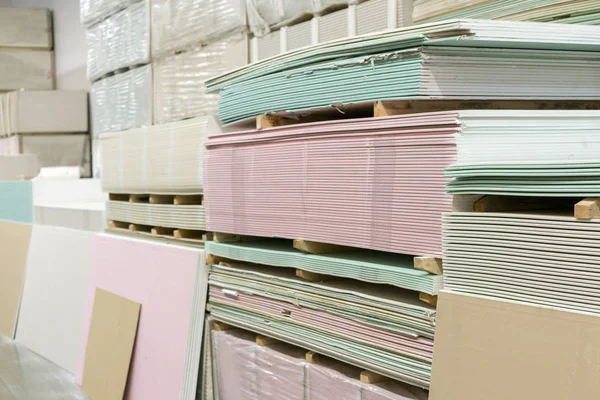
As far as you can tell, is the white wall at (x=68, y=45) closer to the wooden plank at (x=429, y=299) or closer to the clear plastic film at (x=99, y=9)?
the clear plastic film at (x=99, y=9)

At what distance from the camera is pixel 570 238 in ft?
7.63

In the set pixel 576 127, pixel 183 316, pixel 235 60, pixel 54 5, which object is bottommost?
pixel 183 316

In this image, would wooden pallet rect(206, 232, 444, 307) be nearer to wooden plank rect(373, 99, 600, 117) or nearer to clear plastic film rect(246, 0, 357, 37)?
wooden plank rect(373, 99, 600, 117)

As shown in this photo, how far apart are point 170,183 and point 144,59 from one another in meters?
2.21

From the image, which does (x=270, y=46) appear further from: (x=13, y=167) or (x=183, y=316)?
(x=13, y=167)

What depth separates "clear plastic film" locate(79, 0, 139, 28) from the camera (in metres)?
7.02

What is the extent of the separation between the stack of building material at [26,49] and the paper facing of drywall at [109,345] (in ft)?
25.1

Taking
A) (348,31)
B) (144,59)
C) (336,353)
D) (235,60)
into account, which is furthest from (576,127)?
(144,59)

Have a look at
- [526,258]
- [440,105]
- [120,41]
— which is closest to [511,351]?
[526,258]

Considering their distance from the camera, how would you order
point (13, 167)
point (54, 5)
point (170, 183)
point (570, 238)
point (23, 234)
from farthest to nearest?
point (54, 5) < point (13, 167) < point (23, 234) < point (170, 183) < point (570, 238)

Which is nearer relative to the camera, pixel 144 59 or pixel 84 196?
pixel 144 59

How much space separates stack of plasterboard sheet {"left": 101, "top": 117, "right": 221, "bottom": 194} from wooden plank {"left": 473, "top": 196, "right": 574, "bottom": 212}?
2.21 metres

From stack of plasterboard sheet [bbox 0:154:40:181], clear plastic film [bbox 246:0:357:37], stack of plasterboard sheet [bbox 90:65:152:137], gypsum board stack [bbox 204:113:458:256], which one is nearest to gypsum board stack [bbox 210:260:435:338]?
gypsum board stack [bbox 204:113:458:256]

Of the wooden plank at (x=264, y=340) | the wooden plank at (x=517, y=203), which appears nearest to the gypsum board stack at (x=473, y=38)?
→ the wooden plank at (x=517, y=203)
